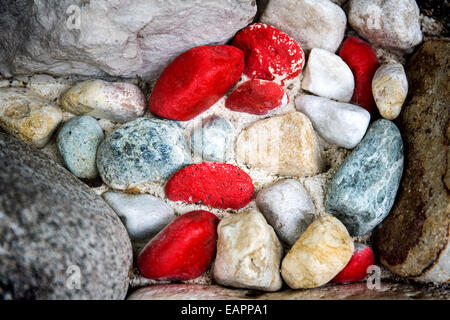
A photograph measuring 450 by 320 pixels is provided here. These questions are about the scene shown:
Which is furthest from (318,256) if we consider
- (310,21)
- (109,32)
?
(109,32)

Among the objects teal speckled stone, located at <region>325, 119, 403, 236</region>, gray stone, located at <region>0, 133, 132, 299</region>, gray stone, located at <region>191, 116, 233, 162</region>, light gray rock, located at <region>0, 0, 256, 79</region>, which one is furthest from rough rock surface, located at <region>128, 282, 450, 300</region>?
light gray rock, located at <region>0, 0, 256, 79</region>

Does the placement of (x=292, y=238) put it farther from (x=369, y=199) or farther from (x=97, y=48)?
(x=97, y=48)

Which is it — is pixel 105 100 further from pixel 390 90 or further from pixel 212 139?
pixel 390 90

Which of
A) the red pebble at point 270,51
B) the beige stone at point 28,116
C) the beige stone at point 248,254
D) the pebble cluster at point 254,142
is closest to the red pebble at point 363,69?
the pebble cluster at point 254,142

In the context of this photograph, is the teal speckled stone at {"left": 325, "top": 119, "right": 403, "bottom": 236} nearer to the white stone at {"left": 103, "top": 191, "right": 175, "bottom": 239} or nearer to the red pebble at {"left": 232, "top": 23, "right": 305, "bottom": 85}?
the red pebble at {"left": 232, "top": 23, "right": 305, "bottom": 85}

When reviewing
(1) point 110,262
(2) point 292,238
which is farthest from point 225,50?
(1) point 110,262
